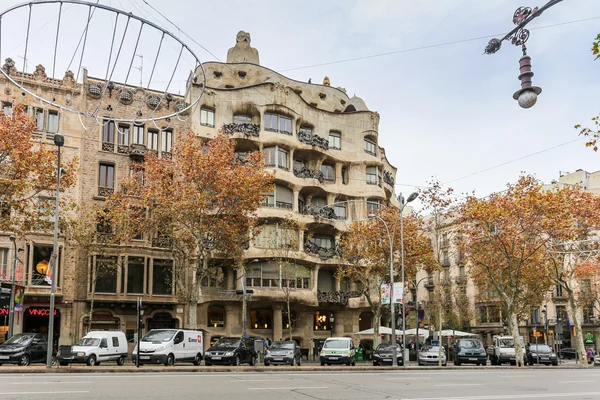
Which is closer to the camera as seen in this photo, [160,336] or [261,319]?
[160,336]

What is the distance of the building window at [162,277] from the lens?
45281 millimetres

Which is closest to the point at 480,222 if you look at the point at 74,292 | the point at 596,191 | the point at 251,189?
the point at 251,189

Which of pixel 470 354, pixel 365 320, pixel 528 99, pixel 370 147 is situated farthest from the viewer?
pixel 370 147

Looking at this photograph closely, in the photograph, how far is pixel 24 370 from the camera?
22672 millimetres

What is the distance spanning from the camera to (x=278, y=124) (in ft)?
170

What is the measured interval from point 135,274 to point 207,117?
43.9ft

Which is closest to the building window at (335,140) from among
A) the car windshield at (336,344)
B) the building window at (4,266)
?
the car windshield at (336,344)

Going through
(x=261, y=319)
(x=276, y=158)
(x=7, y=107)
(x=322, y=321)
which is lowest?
(x=322, y=321)

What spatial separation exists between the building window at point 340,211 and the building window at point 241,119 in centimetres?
1042

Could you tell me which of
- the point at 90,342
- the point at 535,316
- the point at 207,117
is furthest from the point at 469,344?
the point at 535,316

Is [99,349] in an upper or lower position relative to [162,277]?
lower

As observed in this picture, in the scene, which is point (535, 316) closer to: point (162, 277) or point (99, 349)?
point (162, 277)

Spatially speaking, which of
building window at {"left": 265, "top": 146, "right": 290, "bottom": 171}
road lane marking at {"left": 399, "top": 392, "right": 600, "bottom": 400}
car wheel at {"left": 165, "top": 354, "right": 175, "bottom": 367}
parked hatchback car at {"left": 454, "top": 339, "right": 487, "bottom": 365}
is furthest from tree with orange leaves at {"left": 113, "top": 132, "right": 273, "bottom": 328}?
road lane marking at {"left": 399, "top": 392, "right": 600, "bottom": 400}

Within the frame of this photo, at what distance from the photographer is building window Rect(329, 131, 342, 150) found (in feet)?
184
